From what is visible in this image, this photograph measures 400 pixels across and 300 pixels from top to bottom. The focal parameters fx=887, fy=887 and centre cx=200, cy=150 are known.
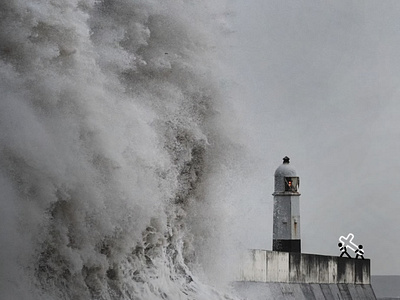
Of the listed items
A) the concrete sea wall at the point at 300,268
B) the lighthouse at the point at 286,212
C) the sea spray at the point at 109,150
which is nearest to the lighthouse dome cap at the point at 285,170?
the lighthouse at the point at 286,212

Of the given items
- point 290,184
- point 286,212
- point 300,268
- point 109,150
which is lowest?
point 109,150

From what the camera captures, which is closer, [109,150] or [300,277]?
[109,150]

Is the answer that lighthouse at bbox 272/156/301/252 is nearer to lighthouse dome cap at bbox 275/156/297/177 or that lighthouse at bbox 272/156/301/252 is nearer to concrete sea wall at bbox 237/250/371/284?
lighthouse dome cap at bbox 275/156/297/177

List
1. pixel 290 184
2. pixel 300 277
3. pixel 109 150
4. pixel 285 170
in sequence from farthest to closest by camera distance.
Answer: pixel 285 170 → pixel 290 184 → pixel 300 277 → pixel 109 150

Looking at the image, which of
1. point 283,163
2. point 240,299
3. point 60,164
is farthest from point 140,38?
point 283,163

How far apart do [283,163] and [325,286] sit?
127 inches

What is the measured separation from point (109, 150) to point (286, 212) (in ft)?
29.1

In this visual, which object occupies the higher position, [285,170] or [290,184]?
[285,170]

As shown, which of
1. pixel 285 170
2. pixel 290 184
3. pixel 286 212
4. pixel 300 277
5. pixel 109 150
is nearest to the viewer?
pixel 109 150

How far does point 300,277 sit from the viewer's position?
13.6m

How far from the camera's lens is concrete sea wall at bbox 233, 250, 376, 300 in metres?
11.7

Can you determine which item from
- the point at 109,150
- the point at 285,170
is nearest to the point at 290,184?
the point at 285,170

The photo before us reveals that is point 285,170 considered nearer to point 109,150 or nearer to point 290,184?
point 290,184

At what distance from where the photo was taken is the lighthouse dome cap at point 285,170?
16.6m
